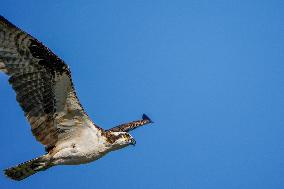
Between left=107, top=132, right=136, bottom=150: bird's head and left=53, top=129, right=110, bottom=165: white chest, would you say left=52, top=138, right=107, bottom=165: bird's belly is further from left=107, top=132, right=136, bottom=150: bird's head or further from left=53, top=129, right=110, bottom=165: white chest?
left=107, top=132, right=136, bottom=150: bird's head

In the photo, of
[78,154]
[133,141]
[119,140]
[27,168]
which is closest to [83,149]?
[78,154]

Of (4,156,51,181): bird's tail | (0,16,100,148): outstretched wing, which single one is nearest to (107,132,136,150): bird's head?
(0,16,100,148): outstretched wing

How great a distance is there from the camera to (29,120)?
11.5 metres

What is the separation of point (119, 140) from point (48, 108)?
1.52 meters

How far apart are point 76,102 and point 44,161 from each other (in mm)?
1377

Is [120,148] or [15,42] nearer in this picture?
[15,42]

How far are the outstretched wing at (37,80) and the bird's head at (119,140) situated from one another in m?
0.67

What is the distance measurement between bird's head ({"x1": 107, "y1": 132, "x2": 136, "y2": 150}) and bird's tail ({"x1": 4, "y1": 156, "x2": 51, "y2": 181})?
4.36 ft

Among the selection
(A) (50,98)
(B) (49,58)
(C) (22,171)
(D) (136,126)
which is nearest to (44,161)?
(C) (22,171)

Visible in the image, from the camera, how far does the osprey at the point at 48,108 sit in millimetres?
10938

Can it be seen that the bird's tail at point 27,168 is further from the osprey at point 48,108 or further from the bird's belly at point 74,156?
the bird's belly at point 74,156

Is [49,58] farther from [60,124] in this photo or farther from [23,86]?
[60,124]

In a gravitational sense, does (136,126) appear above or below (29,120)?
above

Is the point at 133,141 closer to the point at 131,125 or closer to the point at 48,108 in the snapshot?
the point at 48,108
